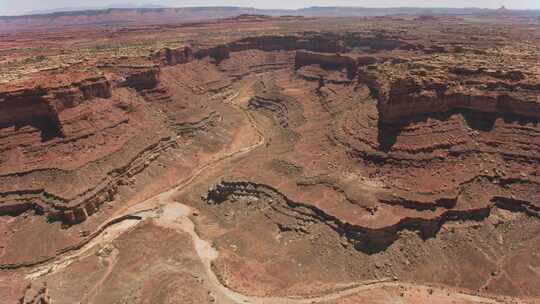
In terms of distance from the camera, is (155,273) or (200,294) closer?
(200,294)

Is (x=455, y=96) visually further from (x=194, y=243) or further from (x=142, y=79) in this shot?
(x=142, y=79)

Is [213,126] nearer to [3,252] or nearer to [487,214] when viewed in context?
[3,252]

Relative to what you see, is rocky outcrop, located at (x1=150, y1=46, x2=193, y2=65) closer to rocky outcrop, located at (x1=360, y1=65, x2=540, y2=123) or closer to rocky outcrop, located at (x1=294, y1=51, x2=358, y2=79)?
rocky outcrop, located at (x1=294, y1=51, x2=358, y2=79)

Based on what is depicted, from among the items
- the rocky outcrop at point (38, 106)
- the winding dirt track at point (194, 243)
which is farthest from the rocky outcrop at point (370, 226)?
the rocky outcrop at point (38, 106)

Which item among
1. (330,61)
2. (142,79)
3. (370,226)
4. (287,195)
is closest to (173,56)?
(142,79)

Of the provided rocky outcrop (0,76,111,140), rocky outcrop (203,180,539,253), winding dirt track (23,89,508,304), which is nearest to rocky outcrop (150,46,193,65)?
rocky outcrop (0,76,111,140)

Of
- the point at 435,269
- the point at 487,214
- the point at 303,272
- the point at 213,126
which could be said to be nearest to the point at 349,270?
the point at 303,272
